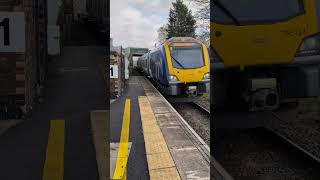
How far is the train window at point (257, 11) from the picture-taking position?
2.36 metres

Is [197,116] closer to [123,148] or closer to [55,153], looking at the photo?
[123,148]

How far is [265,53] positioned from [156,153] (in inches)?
90.1

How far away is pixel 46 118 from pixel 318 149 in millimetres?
4407

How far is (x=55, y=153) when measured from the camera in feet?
6.24

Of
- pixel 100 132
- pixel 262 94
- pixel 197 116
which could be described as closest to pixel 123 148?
pixel 262 94

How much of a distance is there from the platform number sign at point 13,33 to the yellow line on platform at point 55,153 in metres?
0.43

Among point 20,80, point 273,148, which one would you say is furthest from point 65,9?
point 273,148

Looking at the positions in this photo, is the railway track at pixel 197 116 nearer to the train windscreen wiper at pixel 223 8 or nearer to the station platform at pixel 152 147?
the station platform at pixel 152 147

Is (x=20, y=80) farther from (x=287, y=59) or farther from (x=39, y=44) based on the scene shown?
(x=287, y=59)

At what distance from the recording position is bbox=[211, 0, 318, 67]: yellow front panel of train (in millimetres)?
2658

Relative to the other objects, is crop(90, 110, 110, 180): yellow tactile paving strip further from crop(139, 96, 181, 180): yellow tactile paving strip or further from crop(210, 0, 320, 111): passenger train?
crop(139, 96, 181, 180): yellow tactile paving strip

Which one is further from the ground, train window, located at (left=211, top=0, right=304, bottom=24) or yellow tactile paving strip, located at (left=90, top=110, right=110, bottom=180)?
train window, located at (left=211, top=0, right=304, bottom=24)

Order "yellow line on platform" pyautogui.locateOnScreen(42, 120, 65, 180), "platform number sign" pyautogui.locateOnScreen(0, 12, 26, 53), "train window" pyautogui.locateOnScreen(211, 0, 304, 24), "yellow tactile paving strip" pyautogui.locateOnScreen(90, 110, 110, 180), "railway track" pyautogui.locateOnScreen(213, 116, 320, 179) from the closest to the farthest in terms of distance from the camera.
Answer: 1. "platform number sign" pyautogui.locateOnScreen(0, 12, 26, 53)
2. "yellow tactile paving strip" pyautogui.locateOnScreen(90, 110, 110, 180)
3. "yellow line on platform" pyautogui.locateOnScreen(42, 120, 65, 180)
4. "train window" pyautogui.locateOnScreen(211, 0, 304, 24)
5. "railway track" pyautogui.locateOnScreen(213, 116, 320, 179)

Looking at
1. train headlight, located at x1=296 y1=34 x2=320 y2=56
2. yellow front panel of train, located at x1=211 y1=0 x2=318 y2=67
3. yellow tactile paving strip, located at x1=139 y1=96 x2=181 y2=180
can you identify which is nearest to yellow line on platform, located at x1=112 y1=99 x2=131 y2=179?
yellow tactile paving strip, located at x1=139 y1=96 x2=181 y2=180
